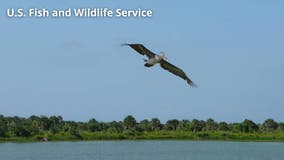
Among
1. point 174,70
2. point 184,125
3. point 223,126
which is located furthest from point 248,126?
point 174,70

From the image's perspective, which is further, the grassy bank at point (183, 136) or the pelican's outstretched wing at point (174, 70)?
the grassy bank at point (183, 136)

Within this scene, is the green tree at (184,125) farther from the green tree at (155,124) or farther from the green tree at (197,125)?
the green tree at (155,124)

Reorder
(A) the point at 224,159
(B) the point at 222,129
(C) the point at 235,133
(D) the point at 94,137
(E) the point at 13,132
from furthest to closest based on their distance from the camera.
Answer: (B) the point at 222,129 < (C) the point at 235,133 < (D) the point at 94,137 < (E) the point at 13,132 < (A) the point at 224,159

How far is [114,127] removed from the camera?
112m

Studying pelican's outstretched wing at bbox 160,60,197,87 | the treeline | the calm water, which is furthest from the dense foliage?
pelican's outstretched wing at bbox 160,60,197,87

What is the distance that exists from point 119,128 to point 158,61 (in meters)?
101

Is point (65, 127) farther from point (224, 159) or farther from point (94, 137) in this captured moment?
point (224, 159)

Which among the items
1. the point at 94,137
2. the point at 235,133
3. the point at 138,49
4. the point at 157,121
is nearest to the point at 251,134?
the point at 235,133

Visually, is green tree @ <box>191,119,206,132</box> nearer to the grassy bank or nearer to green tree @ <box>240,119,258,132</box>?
the grassy bank

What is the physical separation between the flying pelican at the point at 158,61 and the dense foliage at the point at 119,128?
80370 mm

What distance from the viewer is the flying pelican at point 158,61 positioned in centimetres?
1055

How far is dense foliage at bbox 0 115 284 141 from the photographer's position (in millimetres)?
93938

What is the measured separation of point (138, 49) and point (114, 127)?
10183cm

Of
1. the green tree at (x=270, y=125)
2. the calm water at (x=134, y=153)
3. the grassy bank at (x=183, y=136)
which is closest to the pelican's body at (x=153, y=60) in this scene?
the calm water at (x=134, y=153)
